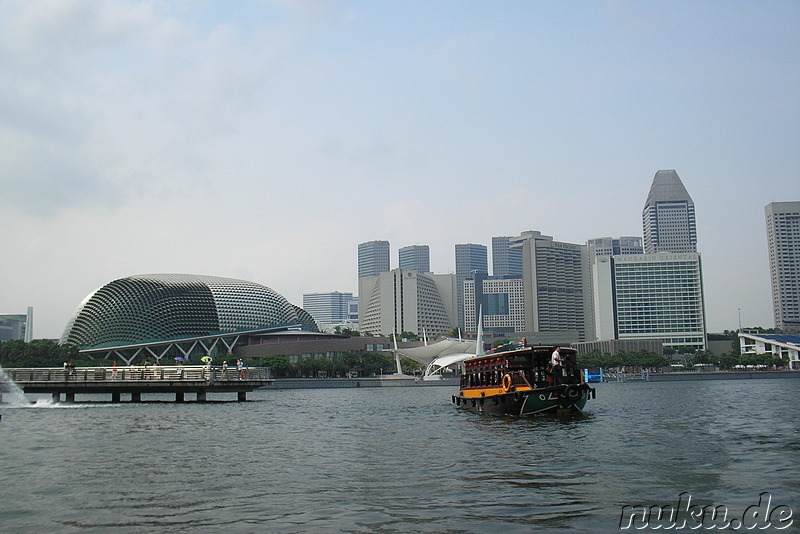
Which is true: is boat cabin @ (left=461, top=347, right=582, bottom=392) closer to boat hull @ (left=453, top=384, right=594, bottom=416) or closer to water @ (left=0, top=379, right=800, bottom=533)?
boat hull @ (left=453, top=384, right=594, bottom=416)

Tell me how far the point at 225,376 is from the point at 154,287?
120 meters

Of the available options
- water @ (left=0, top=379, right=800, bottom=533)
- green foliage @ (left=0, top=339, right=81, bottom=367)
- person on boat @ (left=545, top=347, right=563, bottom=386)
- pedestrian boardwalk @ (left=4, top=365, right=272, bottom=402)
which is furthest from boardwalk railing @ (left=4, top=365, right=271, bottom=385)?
green foliage @ (left=0, top=339, right=81, bottom=367)

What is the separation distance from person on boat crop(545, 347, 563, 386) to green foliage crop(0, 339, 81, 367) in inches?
4025

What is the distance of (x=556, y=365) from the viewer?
5025 centimetres

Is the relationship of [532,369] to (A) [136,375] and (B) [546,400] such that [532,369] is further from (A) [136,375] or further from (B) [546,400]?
(A) [136,375]

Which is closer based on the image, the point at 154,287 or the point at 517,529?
the point at 517,529

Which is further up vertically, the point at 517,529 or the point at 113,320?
the point at 113,320

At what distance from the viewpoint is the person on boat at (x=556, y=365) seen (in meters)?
49.4

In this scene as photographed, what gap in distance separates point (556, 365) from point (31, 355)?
10730cm

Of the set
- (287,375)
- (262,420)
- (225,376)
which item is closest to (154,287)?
(287,375)

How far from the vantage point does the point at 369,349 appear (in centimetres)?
19262

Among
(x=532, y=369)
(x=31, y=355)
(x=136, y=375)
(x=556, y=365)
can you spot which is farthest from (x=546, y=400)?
(x=31, y=355)

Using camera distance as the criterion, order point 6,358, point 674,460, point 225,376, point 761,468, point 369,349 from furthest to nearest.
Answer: point 369,349 < point 6,358 < point 225,376 < point 674,460 < point 761,468

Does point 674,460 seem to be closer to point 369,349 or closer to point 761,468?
point 761,468
